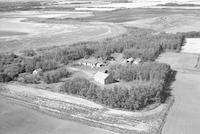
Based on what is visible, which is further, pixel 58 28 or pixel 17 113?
pixel 58 28

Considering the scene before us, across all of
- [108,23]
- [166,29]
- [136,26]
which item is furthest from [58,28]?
[166,29]

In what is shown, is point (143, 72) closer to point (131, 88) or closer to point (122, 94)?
point (131, 88)

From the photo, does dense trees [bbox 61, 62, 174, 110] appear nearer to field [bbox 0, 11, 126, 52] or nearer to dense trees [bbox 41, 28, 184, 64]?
dense trees [bbox 41, 28, 184, 64]

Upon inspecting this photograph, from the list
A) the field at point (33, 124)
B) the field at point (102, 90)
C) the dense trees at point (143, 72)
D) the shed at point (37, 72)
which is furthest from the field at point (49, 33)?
the field at point (33, 124)

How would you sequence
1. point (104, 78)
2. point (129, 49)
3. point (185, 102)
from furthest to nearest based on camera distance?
point (129, 49) < point (104, 78) < point (185, 102)

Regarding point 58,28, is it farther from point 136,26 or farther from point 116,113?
point 116,113

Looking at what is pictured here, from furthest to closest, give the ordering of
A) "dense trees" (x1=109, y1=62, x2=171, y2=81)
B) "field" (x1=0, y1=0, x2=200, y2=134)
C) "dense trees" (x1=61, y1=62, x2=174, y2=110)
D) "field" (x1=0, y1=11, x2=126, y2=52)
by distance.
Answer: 1. "field" (x1=0, y1=11, x2=126, y2=52)
2. "dense trees" (x1=109, y1=62, x2=171, y2=81)
3. "dense trees" (x1=61, y1=62, x2=174, y2=110)
4. "field" (x1=0, y1=0, x2=200, y2=134)

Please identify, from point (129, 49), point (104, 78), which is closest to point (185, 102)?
point (104, 78)

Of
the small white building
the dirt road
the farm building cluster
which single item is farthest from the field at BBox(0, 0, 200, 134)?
the small white building
